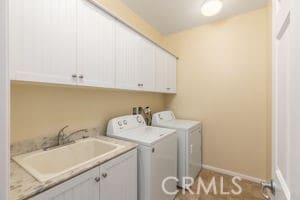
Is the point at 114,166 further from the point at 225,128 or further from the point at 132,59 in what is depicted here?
the point at 225,128

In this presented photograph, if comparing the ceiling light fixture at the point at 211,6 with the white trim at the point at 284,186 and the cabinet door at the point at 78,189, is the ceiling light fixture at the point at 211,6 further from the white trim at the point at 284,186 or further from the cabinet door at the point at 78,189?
the cabinet door at the point at 78,189

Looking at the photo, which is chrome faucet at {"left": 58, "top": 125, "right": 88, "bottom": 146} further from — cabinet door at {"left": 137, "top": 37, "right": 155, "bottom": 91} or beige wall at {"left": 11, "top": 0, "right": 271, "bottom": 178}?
cabinet door at {"left": 137, "top": 37, "right": 155, "bottom": 91}

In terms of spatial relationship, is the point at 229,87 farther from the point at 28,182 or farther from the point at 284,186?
the point at 28,182

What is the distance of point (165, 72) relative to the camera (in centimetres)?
266

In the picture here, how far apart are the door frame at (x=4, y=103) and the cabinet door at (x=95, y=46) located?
92cm

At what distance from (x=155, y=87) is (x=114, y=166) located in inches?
55.8

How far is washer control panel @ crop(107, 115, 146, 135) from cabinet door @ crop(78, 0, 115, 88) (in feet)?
1.62

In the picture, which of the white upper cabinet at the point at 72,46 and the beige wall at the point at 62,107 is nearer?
the white upper cabinet at the point at 72,46

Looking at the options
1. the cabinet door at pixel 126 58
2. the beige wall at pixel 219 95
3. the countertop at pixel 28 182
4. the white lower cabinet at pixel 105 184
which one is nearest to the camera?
the countertop at pixel 28 182

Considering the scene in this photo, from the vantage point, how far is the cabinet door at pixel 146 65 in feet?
6.67

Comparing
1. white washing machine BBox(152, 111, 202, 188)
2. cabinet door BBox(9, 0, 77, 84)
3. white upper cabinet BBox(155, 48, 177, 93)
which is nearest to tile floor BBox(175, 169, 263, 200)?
white washing machine BBox(152, 111, 202, 188)

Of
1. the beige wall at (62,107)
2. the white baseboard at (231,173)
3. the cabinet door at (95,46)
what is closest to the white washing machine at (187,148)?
the white baseboard at (231,173)

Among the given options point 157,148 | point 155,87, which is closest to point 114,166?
point 157,148

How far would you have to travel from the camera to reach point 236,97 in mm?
2480
